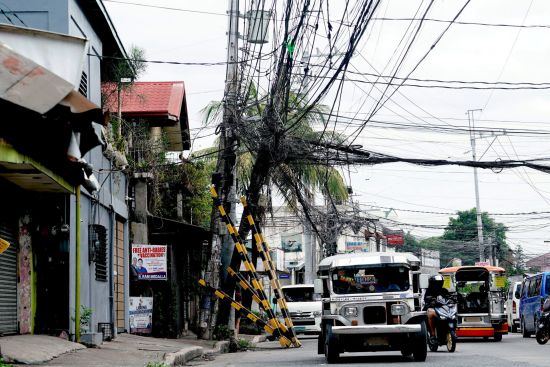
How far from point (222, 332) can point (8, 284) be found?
1086 centimetres

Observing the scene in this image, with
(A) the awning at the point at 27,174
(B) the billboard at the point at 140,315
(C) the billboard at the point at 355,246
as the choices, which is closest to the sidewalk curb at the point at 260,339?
(B) the billboard at the point at 140,315

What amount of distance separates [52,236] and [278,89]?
5507 millimetres

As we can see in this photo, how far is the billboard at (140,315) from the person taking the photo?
983 inches

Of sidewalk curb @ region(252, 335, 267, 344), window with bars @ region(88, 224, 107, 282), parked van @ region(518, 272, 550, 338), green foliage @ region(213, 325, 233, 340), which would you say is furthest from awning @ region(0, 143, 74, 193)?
parked van @ region(518, 272, 550, 338)

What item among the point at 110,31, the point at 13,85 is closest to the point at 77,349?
the point at 13,85

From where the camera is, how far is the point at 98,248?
20.5m

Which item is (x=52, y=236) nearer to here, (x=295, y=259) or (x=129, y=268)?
(x=129, y=268)

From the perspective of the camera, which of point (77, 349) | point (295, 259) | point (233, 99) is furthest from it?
point (295, 259)

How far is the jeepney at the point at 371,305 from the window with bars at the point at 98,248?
5020mm

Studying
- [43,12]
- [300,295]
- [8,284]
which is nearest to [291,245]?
[300,295]

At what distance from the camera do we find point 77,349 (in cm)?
1709

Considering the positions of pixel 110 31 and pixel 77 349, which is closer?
pixel 77 349

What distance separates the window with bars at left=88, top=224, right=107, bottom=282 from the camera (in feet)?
66.3

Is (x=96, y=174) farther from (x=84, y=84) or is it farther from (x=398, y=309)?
(x=398, y=309)
